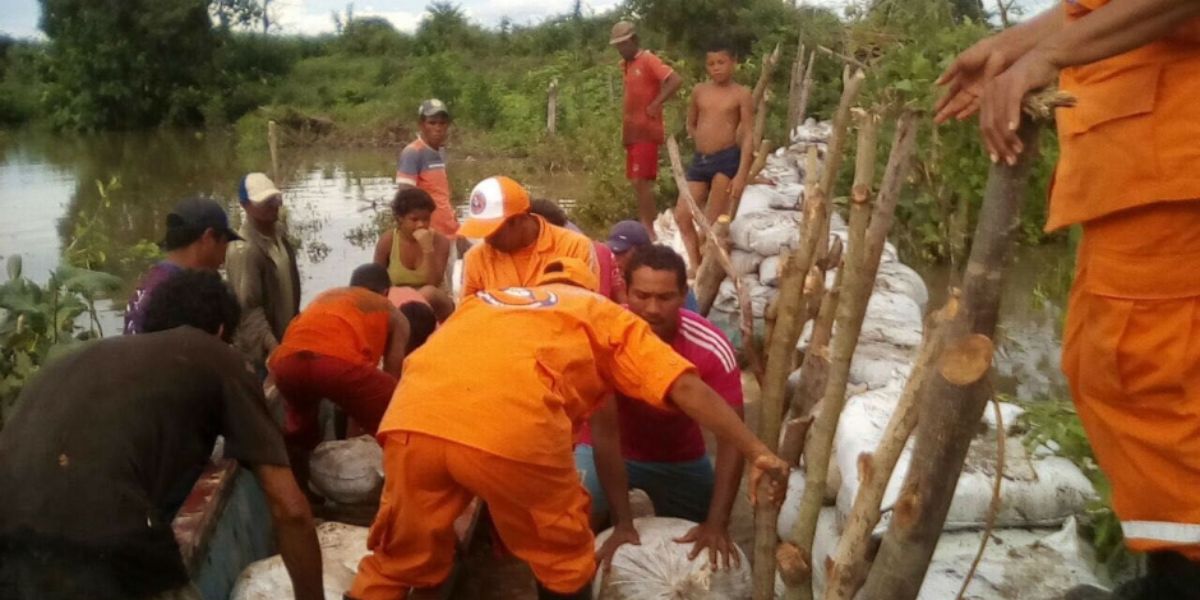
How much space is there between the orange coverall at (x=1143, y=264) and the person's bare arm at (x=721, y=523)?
107 centimetres

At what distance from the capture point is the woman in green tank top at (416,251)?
16.6 feet

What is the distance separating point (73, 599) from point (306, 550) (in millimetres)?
470

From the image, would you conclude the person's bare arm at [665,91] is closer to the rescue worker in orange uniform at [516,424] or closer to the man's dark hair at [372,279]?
the man's dark hair at [372,279]

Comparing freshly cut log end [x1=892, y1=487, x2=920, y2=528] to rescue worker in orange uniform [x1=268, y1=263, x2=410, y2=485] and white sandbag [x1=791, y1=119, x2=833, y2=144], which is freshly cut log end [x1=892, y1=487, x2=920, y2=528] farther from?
white sandbag [x1=791, y1=119, x2=833, y2=144]

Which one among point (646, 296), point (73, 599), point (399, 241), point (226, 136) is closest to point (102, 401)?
point (73, 599)

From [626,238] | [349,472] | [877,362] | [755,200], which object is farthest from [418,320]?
[755,200]

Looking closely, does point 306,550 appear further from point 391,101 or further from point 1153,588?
point 391,101

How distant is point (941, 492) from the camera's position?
155 centimetres

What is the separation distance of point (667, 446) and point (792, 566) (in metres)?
1.33

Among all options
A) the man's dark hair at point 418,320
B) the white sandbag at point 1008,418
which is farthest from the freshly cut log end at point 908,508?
the man's dark hair at point 418,320

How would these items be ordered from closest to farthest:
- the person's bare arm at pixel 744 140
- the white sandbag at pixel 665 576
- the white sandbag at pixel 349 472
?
the white sandbag at pixel 665 576, the white sandbag at pixel 349 472, the person's bare arm at pixel 744 140

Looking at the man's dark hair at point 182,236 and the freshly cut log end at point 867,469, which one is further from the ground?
the man's dark hair at point 182,236

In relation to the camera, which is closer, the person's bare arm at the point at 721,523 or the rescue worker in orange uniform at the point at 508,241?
the person's bare arm at the point at 721,523

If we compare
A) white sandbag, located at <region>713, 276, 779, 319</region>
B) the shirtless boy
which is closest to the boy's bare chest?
the shirtless boy
